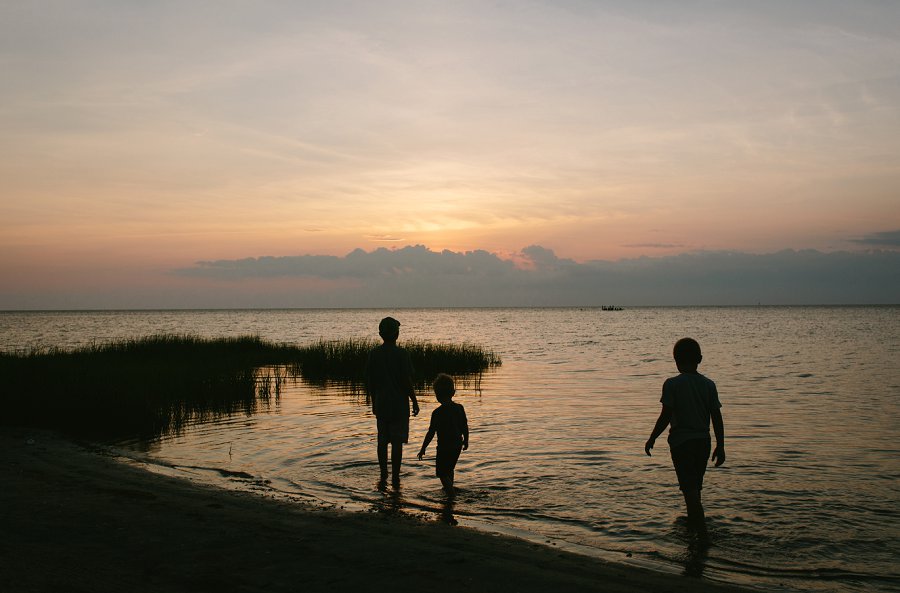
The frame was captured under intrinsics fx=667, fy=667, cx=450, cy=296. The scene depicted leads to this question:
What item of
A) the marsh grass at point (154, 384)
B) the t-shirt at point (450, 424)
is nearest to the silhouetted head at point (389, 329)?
the t-shirt at point (450, 424)

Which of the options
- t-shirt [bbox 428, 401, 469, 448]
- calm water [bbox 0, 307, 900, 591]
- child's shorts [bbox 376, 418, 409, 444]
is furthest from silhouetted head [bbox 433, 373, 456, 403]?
calm water [bbox 0, 307, 900, 591]

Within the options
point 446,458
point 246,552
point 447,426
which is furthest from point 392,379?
point 246,552

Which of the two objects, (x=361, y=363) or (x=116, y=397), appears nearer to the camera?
(x=116, y=397)

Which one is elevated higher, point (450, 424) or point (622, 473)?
point (450, 424)

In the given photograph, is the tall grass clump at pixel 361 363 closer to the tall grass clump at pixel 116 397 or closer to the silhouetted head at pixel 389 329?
the tall grass clump at pixel 116 397

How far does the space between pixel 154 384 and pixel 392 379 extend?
13.0 meters

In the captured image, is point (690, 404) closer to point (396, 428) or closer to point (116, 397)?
point (396, 428)

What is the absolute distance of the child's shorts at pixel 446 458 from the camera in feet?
30.7

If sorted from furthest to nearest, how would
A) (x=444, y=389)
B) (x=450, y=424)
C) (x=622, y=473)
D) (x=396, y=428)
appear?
(x=622, y=473)
(x=396, y=428)
(x=450, y=424)
(x=444, y=389)

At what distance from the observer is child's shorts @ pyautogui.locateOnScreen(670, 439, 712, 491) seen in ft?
24.1

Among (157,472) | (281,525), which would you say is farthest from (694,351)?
(157,472)

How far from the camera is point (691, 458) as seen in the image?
736 cm

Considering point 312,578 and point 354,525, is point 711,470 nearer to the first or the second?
point 354,525

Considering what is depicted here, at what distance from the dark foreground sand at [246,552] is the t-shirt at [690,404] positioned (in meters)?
1.78
